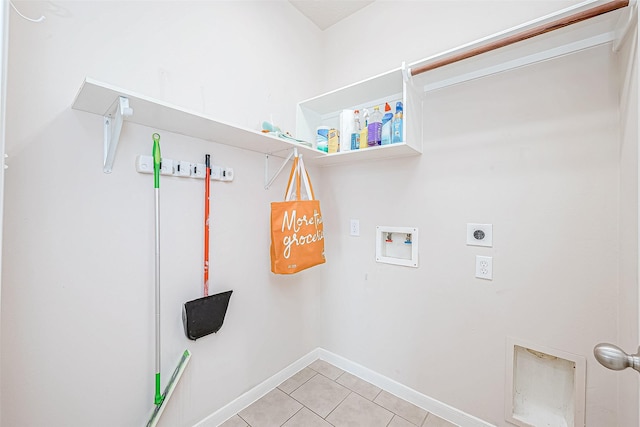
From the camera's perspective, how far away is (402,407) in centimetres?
163

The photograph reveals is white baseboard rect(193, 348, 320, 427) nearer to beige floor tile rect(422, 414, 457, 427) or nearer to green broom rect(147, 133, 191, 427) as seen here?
green broom rect(147, 133, 191, 427)

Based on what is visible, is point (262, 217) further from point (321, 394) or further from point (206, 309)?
point (321, 394)

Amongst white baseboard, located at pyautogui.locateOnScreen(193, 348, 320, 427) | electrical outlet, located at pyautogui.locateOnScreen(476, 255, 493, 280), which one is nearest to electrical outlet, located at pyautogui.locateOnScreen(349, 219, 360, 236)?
electrical outlet, located at pyautogui.locateOnScreen(476, 255, 493, 280)

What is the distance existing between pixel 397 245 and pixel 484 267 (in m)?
0.52

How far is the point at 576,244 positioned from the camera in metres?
1.19

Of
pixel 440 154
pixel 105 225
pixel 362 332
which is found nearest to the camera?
pixel 105 225

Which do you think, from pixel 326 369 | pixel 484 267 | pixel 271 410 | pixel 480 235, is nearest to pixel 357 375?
pixel 326 369

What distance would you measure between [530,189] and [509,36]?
0.70 metres

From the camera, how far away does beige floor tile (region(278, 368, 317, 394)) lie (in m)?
1.79

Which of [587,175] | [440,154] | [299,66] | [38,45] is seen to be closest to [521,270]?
[587,175]

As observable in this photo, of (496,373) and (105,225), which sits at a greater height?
(105,225)

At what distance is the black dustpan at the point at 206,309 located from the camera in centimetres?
130

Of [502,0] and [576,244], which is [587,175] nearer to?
[576,244]

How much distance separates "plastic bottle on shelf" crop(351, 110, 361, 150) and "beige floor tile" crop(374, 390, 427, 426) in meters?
1.63
